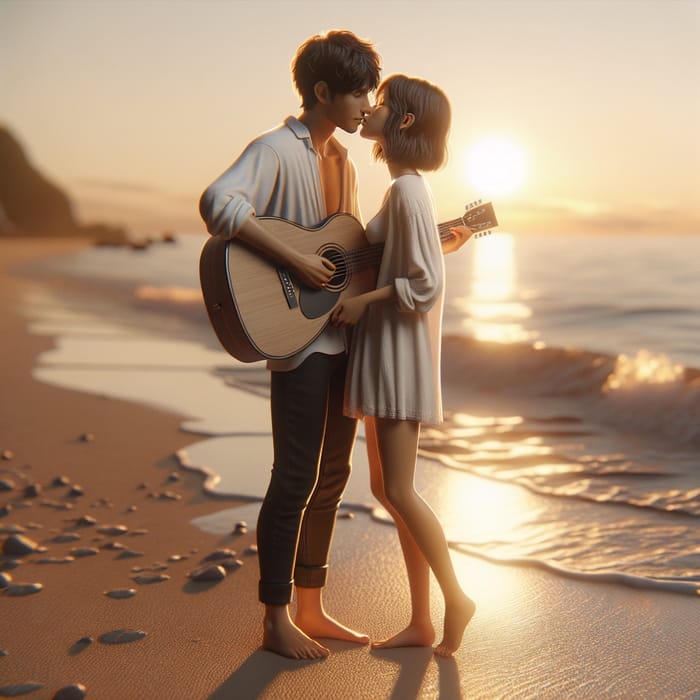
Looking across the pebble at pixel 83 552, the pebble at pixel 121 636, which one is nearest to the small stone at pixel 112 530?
the pebble at pixel 83 552

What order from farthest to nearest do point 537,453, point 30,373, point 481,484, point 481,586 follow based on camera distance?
point 30,373
point 537,453
point 481,484
point 481,586

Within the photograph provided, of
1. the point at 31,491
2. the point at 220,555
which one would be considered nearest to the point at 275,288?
the point at 220,555

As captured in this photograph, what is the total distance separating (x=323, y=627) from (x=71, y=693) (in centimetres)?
81

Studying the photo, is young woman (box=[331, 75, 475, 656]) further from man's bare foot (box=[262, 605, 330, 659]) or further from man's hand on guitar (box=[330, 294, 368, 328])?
man's bare foot (box=[262, 605, 330, 659])

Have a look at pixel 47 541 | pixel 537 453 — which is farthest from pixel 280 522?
pixel 537 453

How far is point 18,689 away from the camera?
2.57m

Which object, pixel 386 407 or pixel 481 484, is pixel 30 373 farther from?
pixel 386 407

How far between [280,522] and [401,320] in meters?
0.72

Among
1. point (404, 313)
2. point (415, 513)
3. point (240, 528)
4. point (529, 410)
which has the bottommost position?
point (529, 410)

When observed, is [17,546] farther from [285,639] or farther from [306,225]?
[306,225]

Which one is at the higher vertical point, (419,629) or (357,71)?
(357,71)

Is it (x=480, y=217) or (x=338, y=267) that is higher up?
(x=480, y=217)

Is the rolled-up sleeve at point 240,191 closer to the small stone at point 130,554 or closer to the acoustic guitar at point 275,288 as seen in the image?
the acoustic guitar at point 275,288

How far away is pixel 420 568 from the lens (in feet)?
9.52
